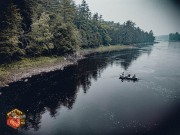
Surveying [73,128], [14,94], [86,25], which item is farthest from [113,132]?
[86,25]

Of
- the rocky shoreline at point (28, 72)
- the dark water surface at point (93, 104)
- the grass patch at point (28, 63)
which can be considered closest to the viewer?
the dark water surface at point (93, 104)

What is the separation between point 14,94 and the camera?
40.7m

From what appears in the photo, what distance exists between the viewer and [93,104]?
3741 centimetres

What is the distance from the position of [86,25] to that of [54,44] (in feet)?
153

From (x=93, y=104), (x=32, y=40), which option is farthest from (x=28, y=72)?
(x=93, y=104)

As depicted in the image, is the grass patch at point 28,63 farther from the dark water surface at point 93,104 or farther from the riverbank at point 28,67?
the dark water surface at point 93,104

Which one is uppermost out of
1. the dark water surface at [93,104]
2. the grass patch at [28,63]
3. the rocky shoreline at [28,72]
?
the grass patch at [28,63]

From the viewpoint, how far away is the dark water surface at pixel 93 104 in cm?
2850

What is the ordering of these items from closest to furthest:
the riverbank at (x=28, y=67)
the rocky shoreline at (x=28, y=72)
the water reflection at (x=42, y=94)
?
the water reflection at (x=42, y=94), the rocky shoreline at (x=28, y=72), the riverbank at (x=28, y=67)

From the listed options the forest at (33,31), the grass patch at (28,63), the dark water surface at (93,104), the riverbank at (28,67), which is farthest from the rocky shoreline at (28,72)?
the forest at (33,31)

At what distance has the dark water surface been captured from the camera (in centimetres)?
2850

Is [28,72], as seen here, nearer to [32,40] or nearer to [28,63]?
[28,63]

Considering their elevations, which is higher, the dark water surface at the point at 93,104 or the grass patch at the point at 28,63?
the grass patch at the point at 28,63

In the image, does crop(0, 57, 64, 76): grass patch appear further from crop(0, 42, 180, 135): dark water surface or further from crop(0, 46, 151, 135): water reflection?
crop(0, 42, 180, 135): dark water surface
